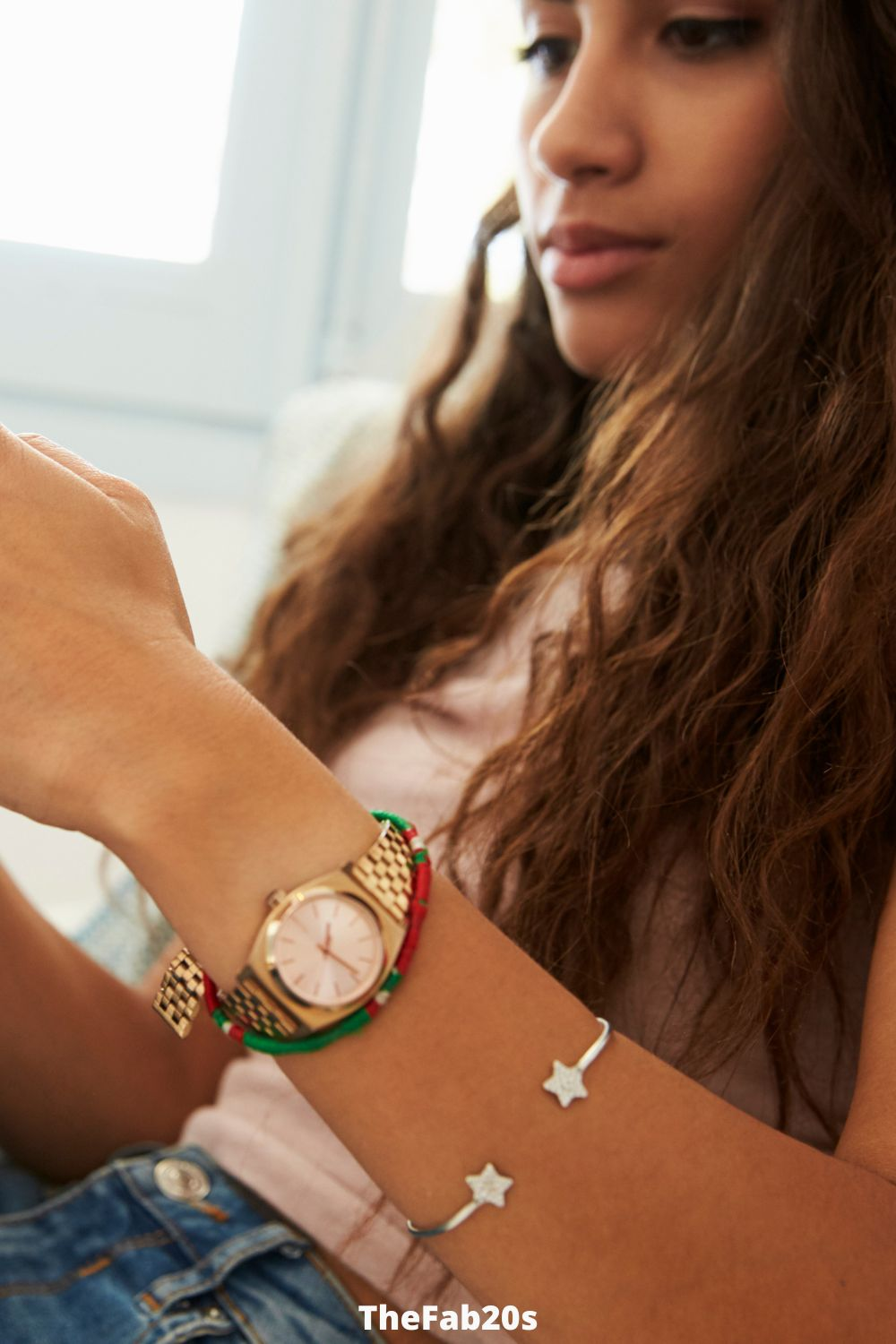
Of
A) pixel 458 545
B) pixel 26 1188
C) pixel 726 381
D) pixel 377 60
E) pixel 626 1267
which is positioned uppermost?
pixel 377 60

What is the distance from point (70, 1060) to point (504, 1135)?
0.36 m

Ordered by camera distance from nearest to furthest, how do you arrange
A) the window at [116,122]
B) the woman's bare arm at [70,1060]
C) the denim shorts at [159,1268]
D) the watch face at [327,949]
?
the watch face at [327,949], the denim shorts at [159,1268], the woman's bare arm at [70,1060], the window at [116,122]

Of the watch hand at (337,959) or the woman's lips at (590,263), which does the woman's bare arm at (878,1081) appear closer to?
the watch hand at (337,959)

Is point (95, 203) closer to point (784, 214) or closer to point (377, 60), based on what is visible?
point (377, 60)

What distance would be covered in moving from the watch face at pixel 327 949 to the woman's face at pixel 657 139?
0.50 metres

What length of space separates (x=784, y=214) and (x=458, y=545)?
0.35m

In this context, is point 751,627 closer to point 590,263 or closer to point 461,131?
point 590,263

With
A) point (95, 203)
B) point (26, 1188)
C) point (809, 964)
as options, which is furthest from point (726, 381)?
point (95, 203)

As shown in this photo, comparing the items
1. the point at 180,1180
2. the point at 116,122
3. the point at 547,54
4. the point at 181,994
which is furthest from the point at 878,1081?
the point at 116,122

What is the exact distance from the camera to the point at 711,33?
74 cm

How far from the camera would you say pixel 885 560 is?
0.60 metres

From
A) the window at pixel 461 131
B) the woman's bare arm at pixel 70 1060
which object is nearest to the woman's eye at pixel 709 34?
the woman's bare arm at pixel 70 1060

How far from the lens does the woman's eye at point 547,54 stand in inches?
33.7

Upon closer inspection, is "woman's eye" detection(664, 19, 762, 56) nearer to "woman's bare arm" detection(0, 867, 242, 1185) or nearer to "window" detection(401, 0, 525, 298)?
"woman's bare arm" detection(0, 867, 242, 1185)
